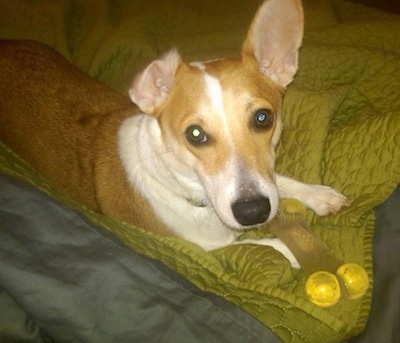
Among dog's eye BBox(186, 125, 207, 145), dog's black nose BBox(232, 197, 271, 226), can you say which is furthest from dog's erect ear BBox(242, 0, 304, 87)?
dog's black nose BBox(232, 197, 271, 226)

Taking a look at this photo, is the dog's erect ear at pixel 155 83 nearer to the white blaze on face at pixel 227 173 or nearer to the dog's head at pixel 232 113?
the dog's head at pixel 232 113

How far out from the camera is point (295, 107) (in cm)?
236

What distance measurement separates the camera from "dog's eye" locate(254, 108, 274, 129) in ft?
5.76

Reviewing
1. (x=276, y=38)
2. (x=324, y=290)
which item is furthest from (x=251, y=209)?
(x=276, y=38)

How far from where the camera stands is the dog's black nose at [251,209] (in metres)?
1.62

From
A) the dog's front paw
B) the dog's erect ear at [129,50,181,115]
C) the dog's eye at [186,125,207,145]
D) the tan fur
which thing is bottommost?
the dog's front paw

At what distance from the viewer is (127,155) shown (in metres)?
2.13

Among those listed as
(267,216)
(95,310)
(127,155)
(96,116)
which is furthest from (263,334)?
(96,116)

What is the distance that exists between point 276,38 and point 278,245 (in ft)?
2.91

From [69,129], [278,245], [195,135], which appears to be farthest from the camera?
[69,129]

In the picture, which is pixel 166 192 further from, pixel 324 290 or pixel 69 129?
pixel 324 290

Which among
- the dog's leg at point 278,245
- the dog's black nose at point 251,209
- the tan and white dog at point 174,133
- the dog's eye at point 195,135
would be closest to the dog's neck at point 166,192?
the tan and white dog at point 174,133

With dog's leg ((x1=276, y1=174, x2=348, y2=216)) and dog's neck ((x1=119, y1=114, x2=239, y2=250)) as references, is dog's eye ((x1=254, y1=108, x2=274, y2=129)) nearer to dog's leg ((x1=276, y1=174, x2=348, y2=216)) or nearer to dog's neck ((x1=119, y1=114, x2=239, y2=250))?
dog's neck ((x1=119, y1=114, x2=239, y2=250))

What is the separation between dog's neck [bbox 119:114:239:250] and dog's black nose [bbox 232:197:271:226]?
0.34 metres
